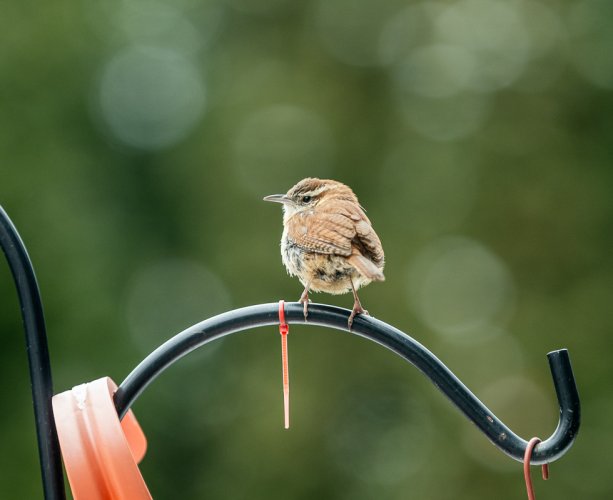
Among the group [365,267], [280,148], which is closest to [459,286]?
[280,148]

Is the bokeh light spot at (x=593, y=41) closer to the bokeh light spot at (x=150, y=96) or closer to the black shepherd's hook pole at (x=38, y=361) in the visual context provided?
the bokeh light spot at (x=150, y=96)

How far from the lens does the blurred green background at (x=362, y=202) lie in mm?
9492

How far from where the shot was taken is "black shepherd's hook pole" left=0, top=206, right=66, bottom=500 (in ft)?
7.86

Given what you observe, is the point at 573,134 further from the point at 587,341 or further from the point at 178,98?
the point at 178,98

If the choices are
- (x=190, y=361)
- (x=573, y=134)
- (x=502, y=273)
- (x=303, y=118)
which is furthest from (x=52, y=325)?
(x=573, y=134)

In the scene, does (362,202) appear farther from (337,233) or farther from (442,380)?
(442,380)

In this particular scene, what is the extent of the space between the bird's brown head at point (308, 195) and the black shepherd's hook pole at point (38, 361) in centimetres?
200

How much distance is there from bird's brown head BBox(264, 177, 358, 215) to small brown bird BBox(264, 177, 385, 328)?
0.79ft

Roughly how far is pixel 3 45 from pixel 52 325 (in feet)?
11.9

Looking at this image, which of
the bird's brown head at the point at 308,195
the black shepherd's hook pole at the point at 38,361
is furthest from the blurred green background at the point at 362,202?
the black shepherd's hook pole at the point at 38,361

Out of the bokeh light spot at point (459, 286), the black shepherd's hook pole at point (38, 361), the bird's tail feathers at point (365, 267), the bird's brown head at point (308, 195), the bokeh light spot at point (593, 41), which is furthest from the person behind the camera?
the bokeh light spot at point (593, 41)

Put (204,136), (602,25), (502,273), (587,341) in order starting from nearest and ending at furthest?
1. (587,341)
2. (502,273)
3. (602,25)
4. (204,136)

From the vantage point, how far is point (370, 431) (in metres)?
9.88

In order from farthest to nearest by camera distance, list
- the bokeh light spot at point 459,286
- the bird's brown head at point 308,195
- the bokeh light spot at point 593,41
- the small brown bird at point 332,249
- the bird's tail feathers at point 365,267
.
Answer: the bokeh light spot at point 593,41 < the bokeh light spot at point 459,286 < the bird's brown head at point 308,195 < the small brown bird at point 332,249 < the bird's tail feathers at point 365,267
